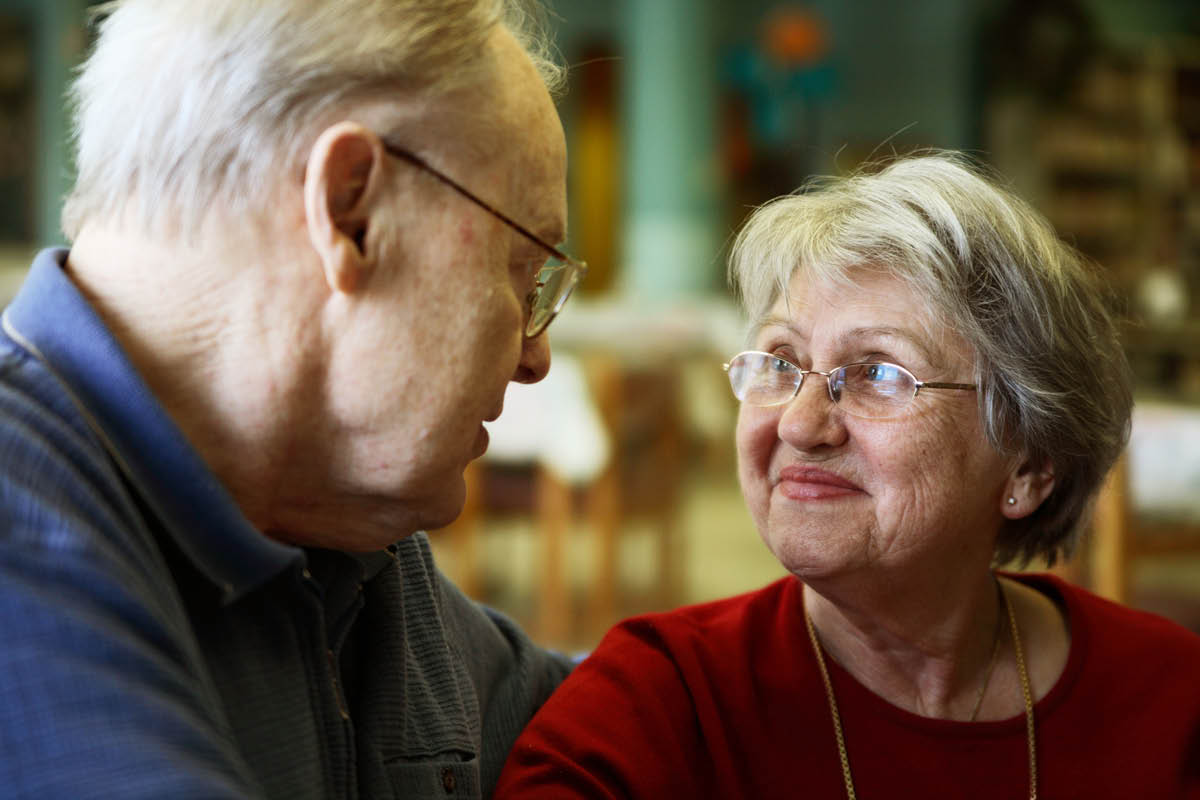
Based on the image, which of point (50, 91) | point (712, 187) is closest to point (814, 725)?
point (712, 187)

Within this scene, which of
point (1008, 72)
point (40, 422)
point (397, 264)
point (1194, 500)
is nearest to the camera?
point (40, 422)

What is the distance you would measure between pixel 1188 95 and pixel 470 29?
1127 cm

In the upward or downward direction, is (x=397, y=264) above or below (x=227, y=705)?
above

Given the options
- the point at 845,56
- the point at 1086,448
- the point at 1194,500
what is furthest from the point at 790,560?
the point at 845,56

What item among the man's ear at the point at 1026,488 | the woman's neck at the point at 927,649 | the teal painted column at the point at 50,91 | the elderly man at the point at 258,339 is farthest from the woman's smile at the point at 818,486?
the teal painted column at the point at 50,91

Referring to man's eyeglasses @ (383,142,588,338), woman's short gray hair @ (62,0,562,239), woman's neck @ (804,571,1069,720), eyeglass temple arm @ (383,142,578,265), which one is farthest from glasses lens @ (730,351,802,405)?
woman's short gray hair @ (62,0,562,239)

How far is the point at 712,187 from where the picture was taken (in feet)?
30.7

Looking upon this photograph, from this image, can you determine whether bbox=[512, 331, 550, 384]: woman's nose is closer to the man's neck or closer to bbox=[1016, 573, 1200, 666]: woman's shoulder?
the man's neck

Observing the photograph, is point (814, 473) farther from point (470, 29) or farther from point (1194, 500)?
point (1194, 500)

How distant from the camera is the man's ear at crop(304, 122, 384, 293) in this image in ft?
2.82

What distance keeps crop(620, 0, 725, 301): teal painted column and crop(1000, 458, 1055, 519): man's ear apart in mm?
7784

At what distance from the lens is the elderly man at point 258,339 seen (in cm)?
77

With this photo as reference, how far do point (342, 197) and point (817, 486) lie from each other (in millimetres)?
704

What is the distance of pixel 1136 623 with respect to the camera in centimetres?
153
